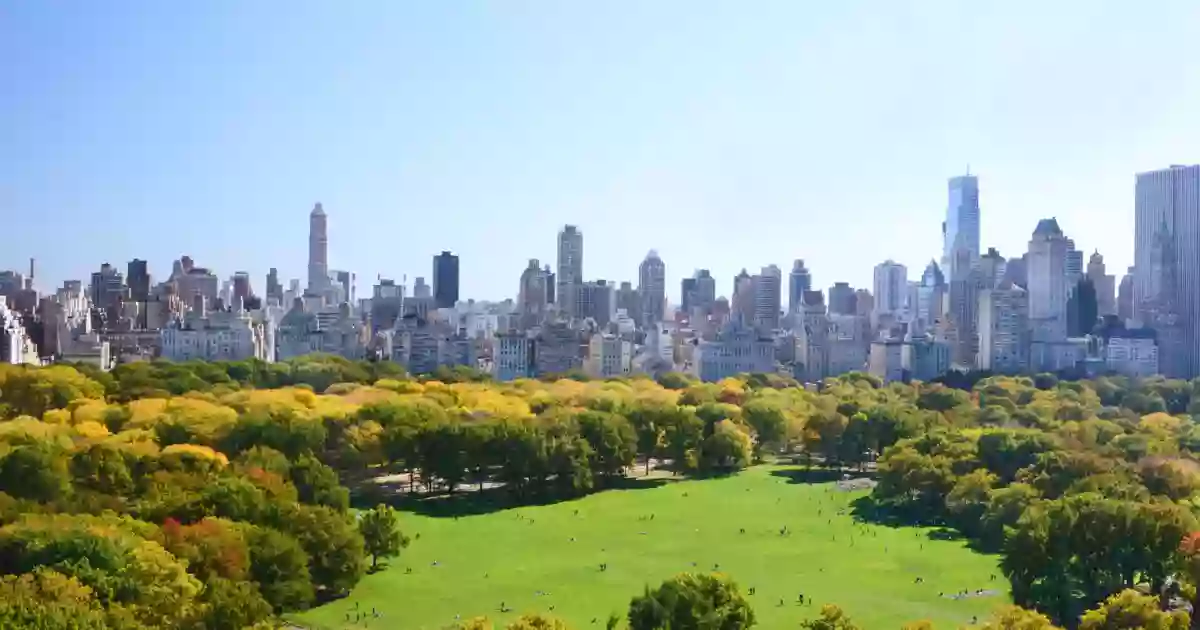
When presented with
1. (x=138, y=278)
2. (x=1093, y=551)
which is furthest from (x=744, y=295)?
(x=1093, y=551)

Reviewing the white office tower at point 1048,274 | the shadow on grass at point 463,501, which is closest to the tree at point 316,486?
the shadow on grass at point 463,501

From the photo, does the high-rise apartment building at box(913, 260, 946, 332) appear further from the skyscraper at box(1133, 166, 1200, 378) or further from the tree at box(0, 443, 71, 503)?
the tree at box(0, 443, 71, 503)

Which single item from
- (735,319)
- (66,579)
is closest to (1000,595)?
(66,579)

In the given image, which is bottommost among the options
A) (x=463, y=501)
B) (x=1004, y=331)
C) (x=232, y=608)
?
(x=463, y=501)

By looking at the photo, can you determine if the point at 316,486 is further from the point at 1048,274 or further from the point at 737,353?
the point at 1048,274

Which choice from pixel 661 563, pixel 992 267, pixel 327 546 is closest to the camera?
pixel 327 546

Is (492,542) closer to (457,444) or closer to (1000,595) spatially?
(457,444)

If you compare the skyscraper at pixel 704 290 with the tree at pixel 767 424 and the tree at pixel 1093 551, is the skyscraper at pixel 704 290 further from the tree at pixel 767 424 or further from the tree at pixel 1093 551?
the tree at pixel 1093 551
